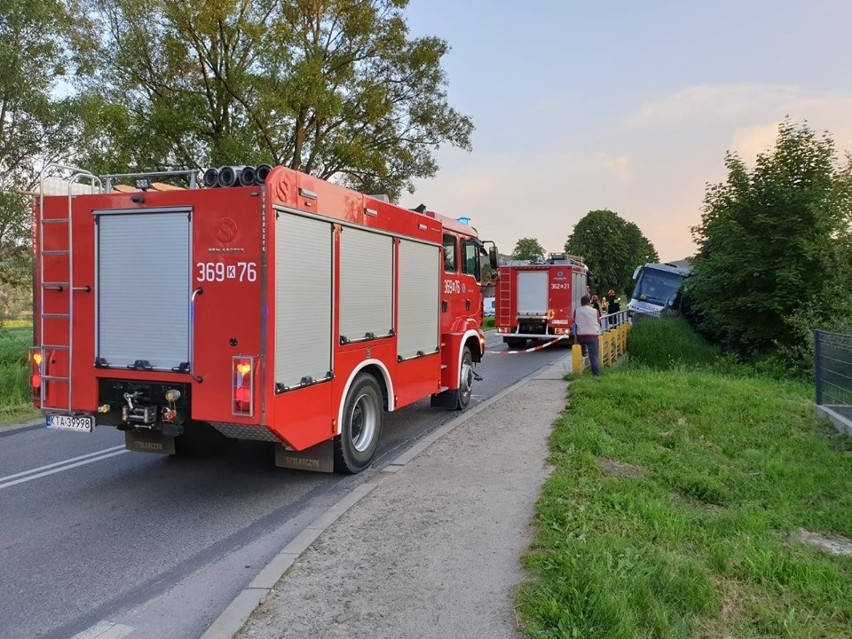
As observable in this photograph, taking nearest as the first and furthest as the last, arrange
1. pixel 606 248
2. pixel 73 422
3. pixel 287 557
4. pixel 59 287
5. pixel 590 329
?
1. pixel 287 557
2. pixel 73 422
3. pixel 59 287
4. pixel 590 329
5. pixel 606 248

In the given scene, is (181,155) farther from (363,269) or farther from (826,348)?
(826,348)

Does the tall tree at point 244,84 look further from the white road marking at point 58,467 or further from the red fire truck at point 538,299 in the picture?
the white road marking at point 58,467

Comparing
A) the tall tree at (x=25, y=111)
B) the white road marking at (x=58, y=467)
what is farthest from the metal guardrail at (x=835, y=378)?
the tall tree at (x=25, y=111)

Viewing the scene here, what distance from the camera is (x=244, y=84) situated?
17125 millimetres

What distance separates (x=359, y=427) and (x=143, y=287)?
Result: 2.63m

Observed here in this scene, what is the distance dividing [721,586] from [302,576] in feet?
8.31

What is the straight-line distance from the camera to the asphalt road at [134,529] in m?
3.77

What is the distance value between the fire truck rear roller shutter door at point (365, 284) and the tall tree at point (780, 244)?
10.9 m

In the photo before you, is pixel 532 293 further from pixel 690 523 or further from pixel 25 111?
pixel 690 523

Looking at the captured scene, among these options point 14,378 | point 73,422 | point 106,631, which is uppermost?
point 73,422

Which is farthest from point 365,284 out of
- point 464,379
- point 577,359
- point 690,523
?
point 577,359

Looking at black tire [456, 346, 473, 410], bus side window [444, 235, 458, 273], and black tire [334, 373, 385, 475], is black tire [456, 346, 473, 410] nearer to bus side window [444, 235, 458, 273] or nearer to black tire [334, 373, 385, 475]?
bus side window [444, 235, 458, 273]

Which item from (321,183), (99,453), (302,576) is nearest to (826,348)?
(321,183)

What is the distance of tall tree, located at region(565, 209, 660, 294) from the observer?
228 ft
